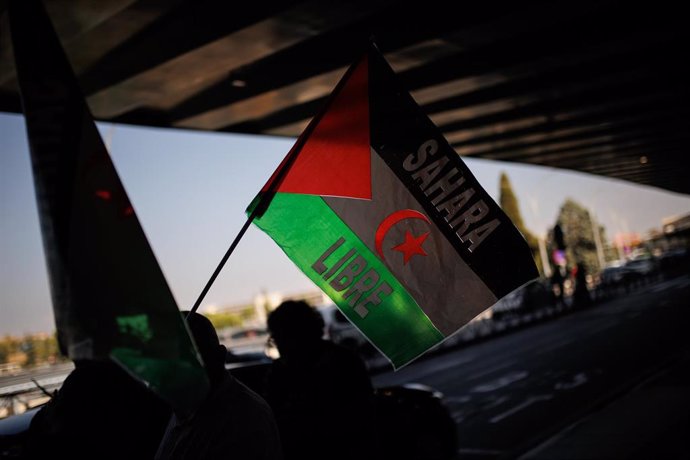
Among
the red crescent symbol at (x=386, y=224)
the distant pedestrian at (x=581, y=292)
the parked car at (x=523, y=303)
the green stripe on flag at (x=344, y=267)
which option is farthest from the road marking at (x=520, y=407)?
the distant pedestrian at (x=581, y=292)

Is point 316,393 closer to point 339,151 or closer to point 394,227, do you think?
point 394,227

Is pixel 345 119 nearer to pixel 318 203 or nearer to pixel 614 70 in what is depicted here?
pixel 318 203

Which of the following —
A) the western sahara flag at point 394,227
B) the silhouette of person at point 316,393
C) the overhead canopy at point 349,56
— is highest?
the overhead canopy at point 349,56

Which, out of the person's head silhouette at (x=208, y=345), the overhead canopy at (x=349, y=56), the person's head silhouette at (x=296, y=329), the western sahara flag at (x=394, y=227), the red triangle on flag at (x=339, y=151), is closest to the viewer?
the person's head silhouette at (x=208, y=345)

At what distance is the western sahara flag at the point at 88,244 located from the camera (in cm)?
164

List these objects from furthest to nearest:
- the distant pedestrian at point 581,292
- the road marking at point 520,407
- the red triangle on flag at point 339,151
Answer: the distant pedestrian at point 581,292
the road marking at point 520,407
the red triangle on flag at point 339,151

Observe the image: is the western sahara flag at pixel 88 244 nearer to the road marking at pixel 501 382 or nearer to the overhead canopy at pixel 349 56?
the overhead canopy at pixel 349 56

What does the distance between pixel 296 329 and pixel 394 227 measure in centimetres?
94

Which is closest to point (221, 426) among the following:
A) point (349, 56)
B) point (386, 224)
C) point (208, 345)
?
point (208, 345)

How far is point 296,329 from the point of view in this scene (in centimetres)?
347

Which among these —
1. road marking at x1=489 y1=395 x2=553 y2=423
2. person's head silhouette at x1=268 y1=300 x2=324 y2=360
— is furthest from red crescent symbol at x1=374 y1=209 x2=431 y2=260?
road marking at x1=489 y1=395 x2=553 y2=423

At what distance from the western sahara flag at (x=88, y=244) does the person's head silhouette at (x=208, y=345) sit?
23.1 inches

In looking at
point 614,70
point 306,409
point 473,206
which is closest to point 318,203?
point 473,206

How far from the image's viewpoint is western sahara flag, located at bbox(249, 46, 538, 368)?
9.45ft
